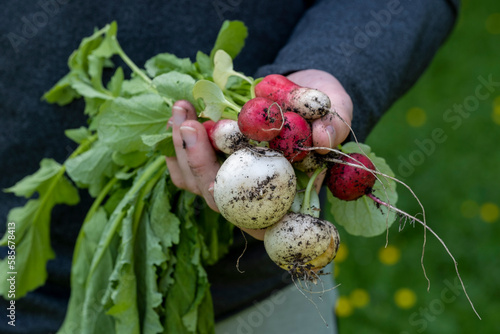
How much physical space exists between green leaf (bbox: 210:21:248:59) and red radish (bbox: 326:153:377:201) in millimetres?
387

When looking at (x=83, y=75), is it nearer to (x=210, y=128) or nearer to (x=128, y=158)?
(x=128, y=158)

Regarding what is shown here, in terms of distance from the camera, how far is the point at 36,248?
1233 millimetres

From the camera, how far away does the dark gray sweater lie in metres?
1.17

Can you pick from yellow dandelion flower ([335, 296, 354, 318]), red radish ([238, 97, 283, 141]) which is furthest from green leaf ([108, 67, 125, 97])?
yellow dandelion flower ([335, 296, 354, 318])

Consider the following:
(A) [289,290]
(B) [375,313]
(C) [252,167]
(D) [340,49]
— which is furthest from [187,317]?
(B) [375,313]

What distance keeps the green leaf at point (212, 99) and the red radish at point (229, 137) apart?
0.09 ft

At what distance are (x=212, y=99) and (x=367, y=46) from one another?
48cm

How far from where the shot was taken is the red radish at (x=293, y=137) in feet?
2.64

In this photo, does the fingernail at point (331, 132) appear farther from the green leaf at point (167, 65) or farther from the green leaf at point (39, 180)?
the green leaf at point (39, 180)

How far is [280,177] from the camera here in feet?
2.51

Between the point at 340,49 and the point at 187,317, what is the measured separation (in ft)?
2.12

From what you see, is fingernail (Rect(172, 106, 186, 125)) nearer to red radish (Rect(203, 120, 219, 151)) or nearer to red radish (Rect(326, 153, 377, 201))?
red radish (Rect(203, 120, 219, 151))

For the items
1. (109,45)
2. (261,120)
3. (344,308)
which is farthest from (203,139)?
(344,308)

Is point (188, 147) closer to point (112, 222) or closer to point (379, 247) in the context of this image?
point (112, 222)
